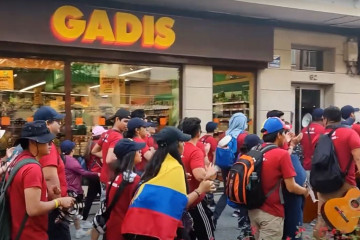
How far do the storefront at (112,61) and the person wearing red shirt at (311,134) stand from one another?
3008mm

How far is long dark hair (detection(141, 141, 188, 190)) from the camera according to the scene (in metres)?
3.80

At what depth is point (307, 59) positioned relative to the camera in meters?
12.7

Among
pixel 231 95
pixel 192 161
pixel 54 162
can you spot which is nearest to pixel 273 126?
pixel 192 161

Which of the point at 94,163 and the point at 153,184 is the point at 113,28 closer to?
the point at 94,163

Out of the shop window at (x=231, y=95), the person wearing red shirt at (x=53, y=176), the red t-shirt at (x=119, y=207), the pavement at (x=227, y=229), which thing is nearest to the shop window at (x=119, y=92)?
the shop window at (x=231, y=95)

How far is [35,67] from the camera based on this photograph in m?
9.58

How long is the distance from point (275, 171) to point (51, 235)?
2338 millimetres

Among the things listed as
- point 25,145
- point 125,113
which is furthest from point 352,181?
point 25,145

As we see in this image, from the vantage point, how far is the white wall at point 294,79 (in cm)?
1174

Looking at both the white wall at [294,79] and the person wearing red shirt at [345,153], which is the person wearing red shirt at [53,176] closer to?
the person wearing red shirt at [345,153]

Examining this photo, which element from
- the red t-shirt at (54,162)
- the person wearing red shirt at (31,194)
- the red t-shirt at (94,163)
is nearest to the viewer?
the person wearing red shirt at (31,194)

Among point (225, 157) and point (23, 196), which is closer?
point (23, 196)

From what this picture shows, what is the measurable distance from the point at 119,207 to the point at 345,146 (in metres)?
3.13

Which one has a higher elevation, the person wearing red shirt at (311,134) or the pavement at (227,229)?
the person wearing red shirt at (311,134)
